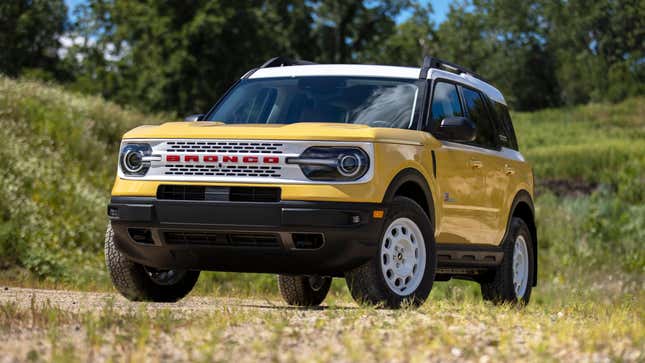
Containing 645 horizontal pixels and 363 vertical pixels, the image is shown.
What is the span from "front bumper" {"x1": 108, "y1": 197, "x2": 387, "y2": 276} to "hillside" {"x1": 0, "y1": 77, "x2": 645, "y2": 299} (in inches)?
266

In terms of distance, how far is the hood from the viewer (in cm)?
809

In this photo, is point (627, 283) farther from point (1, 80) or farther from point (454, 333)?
point (454, 333)

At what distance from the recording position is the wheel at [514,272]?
1095cm

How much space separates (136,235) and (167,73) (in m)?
46.5

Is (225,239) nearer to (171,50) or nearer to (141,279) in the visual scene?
(141,279)

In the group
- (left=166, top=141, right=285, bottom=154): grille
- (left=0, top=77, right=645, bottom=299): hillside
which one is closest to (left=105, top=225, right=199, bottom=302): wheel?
(left=166, top=141, right=285, bottom=154): grille

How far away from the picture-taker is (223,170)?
8242mm

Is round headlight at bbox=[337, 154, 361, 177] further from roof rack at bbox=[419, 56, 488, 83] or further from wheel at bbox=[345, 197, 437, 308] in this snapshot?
roof rack at bbox=[419, 56, 488, 83]

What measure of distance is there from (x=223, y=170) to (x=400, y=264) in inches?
60.6

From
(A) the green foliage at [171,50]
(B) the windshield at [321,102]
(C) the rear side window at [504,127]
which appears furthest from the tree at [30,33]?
(B) the windshield at [321,102]

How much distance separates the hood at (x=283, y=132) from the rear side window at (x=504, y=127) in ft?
9.11

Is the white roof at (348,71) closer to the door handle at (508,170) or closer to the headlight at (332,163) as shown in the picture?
the door handle at (508,170)

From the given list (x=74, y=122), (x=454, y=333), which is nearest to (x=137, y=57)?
(x=74, y=122)

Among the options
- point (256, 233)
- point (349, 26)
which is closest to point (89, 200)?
point (256, 233)
